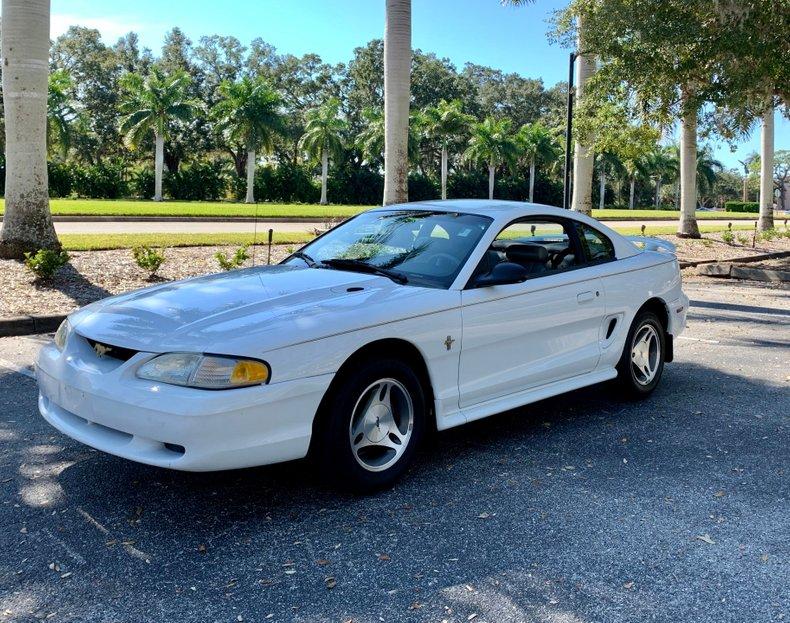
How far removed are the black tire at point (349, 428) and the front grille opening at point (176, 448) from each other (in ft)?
2.16

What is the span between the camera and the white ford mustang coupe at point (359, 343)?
3525 millimetres

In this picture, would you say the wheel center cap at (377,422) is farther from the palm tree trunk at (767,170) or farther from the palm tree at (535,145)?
the palm tree at (535,145)

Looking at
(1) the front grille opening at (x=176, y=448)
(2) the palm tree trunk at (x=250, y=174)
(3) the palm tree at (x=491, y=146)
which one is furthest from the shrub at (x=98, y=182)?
(1) the front grille opening at (x=176, y=448)

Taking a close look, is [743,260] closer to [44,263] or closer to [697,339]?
[697,339]

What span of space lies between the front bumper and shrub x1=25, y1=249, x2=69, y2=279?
266 inches

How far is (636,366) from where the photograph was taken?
590cm

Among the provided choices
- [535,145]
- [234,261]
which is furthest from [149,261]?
[535,145]

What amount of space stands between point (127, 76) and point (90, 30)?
1956 cm

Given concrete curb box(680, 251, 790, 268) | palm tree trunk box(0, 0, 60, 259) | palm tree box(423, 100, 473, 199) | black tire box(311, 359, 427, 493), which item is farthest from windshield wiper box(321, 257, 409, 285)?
palm tree box(423, 100, 473, 199)

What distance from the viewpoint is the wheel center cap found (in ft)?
13.1

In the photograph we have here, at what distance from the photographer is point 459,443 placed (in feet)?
16.4

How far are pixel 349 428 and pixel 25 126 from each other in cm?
863

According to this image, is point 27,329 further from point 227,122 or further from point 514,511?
point 227,122

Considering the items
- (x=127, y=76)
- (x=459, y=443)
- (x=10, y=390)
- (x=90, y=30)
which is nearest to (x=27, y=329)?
(x=10, y=390)
